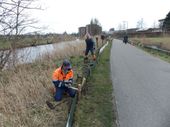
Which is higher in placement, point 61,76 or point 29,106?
point 61,76

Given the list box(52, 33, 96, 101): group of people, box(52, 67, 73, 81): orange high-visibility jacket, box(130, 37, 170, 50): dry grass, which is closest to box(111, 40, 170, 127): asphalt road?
box(52, 33, 96, 101): group of people

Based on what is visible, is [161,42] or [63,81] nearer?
[63,81]

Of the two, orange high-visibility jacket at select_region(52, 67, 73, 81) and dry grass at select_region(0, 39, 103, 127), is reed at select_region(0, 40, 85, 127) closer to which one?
dry grass at select_region(0, 39, 103, 127)

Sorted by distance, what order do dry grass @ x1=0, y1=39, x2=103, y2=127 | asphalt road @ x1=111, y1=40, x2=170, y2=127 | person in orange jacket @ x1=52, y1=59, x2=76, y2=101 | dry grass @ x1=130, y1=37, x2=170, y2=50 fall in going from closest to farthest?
dry grass @ x1=0, y1=39, x2=103, y2=127 < asphalt road @ x1=111, y1=40, x2=170, y2=127 < person in orange jacket @ x1=52, y1=59, x2=76, y2=101 < dry grass @ x1=130, y1=37, x2=170, y2=50

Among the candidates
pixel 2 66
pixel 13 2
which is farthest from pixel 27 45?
pixel 13 2

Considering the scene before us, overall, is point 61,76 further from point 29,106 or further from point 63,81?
point 29,106

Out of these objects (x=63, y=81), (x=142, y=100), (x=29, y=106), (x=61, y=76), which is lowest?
(x=142, y=100)

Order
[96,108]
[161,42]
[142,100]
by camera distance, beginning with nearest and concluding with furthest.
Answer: [96,108], [142,100], [161,42]

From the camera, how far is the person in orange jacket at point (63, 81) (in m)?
6.22

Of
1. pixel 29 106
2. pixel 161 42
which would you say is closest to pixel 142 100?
pixel 29 106

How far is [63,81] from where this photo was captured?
6.28 meters

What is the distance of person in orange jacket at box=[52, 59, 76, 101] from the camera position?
245 inches

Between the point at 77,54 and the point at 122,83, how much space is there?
9.82 meters

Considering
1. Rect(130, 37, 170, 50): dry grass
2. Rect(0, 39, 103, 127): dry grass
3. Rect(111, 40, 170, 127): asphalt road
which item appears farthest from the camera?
Rect(130, 37, 170, 50): dry grass
